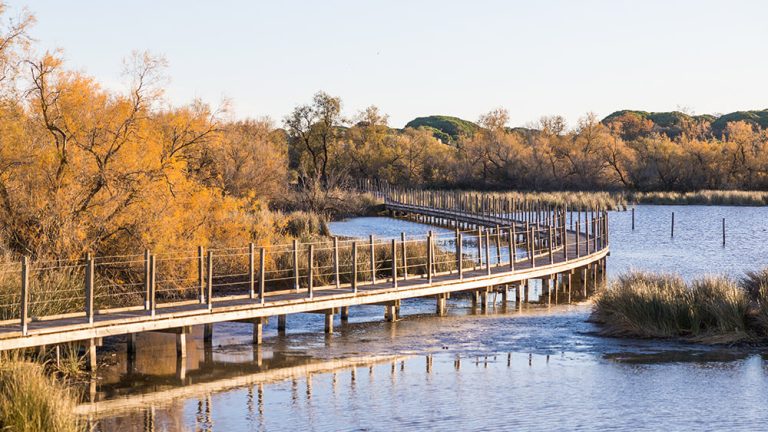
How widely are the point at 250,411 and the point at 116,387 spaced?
108 inches

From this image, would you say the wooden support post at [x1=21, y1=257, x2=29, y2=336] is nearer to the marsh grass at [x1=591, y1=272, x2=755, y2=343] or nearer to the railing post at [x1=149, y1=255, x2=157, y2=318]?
the railing post at [x1=149, y1=255, x2=157, y2=318]

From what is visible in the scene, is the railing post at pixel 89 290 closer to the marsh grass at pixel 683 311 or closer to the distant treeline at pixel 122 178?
the distant treeline at pixel 122 178

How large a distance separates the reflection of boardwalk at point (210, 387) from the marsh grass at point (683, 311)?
519cm

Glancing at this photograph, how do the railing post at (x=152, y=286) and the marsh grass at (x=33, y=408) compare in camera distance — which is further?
the railing post at (x=152, y=286)

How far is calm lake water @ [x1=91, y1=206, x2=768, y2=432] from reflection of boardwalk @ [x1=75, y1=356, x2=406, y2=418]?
3cm

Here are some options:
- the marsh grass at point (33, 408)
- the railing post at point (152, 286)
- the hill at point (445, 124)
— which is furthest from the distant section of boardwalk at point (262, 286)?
the hill at point (445, 124)

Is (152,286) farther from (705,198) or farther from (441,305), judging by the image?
(705,198)

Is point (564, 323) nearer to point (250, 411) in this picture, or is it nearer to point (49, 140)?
point (250, 411)

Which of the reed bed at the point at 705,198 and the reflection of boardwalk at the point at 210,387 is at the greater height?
the reed bed at the point at 705,198

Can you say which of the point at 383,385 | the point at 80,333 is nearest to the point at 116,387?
the point at 80,333

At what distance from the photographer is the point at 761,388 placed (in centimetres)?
1664

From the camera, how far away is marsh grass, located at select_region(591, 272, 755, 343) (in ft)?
67.7

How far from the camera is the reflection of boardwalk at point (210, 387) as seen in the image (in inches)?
611

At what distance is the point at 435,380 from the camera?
17.6 meters
